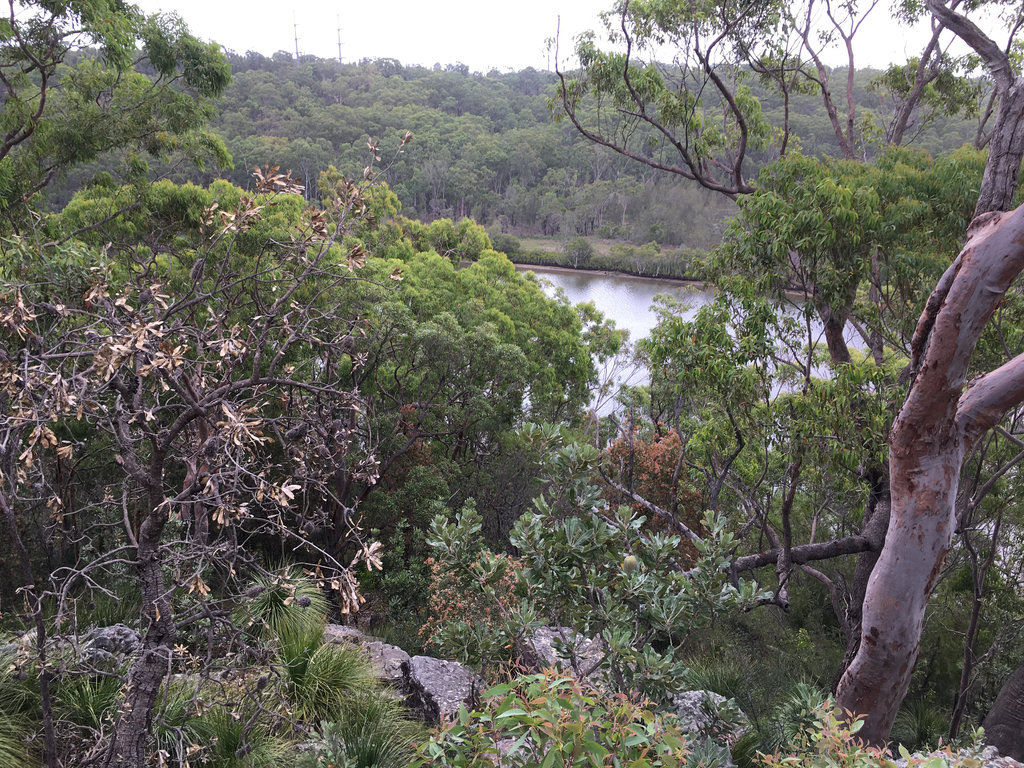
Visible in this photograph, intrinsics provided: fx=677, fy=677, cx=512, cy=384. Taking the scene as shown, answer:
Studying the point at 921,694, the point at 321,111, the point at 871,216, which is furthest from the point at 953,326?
the point at 321,111

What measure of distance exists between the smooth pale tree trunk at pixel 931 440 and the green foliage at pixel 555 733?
3.28 meters

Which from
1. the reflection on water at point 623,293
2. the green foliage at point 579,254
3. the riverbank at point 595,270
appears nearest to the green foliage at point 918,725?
the reflection on water at point 623,293

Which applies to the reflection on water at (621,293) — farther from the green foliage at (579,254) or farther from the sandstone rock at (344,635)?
the sandstone rock at (344,635)

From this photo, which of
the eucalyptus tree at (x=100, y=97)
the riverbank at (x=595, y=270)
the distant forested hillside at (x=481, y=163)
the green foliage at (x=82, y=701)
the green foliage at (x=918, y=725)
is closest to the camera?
the green foliage at (x=82, y=701)

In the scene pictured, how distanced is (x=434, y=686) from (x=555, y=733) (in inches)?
203

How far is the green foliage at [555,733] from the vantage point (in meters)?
1.61

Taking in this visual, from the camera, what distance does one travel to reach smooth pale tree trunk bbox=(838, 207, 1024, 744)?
4070 mm

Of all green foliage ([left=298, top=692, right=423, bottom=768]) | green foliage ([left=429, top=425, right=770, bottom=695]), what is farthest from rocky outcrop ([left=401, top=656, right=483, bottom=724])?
green foliage ([left=429, top=425, right=770, bottom=695])

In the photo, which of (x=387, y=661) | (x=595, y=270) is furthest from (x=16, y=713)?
(x=595, y=270)

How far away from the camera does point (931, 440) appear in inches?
170

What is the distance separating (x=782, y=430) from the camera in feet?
19.7

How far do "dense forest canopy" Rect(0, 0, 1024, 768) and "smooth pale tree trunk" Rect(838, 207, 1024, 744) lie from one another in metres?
0.02

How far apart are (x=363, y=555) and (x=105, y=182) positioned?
1032 centimetres

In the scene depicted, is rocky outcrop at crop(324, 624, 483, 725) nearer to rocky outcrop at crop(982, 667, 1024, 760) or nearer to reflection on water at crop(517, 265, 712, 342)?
rocky outcrop at crop(982, 667, 1024, 760)
